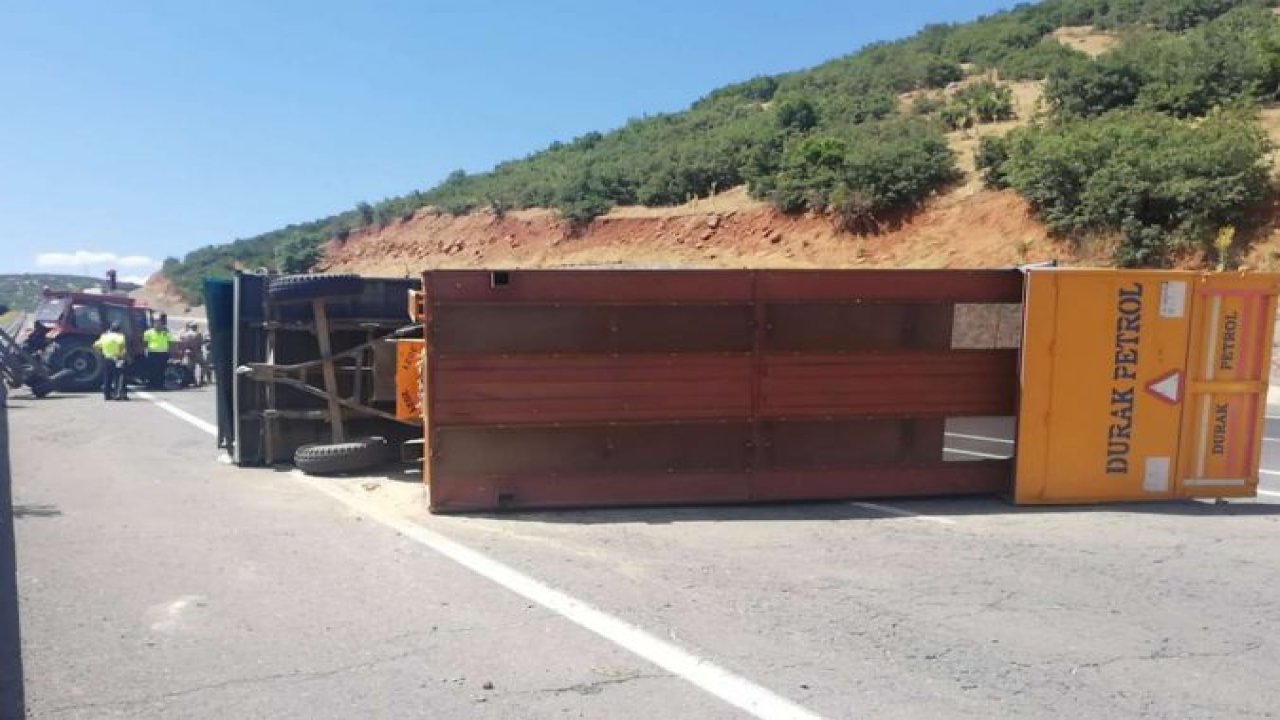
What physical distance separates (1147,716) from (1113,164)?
25.9m

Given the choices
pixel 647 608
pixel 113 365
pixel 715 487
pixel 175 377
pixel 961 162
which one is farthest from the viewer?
pixel 961 162

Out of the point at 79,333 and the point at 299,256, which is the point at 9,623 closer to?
the point at 79,333

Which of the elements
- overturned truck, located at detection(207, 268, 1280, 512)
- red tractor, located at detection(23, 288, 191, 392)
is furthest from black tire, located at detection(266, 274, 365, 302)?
red tractor, located at detection(23, 288, 191, 392)

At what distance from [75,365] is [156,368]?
1.99m

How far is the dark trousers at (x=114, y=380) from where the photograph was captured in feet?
62.1

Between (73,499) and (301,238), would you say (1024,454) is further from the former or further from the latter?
(301,238)

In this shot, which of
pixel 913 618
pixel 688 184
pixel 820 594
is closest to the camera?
pixel 913 618

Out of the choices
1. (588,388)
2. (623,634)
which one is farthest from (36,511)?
(623,634)

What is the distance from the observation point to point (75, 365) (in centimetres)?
2048

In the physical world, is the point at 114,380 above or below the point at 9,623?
below

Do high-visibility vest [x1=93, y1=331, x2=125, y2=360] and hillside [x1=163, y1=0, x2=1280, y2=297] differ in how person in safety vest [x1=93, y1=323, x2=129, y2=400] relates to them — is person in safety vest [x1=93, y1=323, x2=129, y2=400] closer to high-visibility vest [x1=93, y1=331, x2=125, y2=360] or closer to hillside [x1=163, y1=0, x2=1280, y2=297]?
high-visibility vest [x1=93, y1=331, x2=125, y2=360]

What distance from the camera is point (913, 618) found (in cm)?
534

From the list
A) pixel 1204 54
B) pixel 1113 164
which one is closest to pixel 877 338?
pixel 1113 164

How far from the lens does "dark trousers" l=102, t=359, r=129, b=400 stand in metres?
18.9
